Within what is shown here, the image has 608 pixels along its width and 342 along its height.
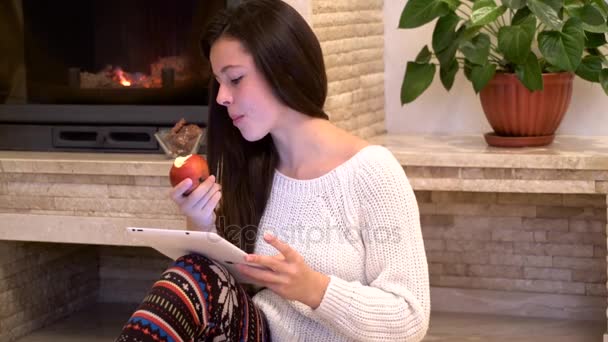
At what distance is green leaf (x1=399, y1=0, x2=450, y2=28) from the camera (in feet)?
7.88

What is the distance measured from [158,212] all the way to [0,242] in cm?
46

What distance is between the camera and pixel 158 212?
7.79 ft

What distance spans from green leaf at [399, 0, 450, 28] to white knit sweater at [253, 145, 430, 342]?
2.92ft

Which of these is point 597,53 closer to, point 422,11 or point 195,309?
point 422,11

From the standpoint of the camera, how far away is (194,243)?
1.43 metres

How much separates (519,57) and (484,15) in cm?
13

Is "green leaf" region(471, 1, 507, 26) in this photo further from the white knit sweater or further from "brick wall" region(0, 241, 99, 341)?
"brick wall" region(0, 241, 99, 341)

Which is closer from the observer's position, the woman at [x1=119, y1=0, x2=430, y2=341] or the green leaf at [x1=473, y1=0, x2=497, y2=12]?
the woman at [x1=119, y1=0, x2=430, y2=341]

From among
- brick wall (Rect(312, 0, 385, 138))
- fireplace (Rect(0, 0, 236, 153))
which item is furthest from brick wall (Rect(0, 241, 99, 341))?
brick wall (Rect(312, 0, 385, 138))

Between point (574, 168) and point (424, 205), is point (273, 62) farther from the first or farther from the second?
point (424, 205)

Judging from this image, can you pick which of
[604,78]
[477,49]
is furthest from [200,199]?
[604,78]

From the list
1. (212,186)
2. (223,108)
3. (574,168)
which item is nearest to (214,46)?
(223,108)

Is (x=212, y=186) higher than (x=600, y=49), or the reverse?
(x=600, y=49)

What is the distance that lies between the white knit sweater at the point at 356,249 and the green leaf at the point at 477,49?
2.70 ft
